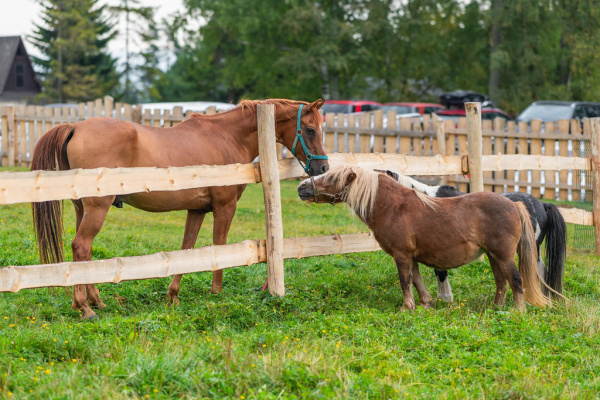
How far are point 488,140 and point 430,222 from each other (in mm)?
8671

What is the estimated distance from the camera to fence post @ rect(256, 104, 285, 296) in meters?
6.03

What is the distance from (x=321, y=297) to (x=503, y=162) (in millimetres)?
3115

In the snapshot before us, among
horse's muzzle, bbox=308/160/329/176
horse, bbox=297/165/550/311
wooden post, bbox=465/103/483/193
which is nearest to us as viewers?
horse, bbox=297/165/550/311

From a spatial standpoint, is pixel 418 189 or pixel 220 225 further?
pixel 418 189

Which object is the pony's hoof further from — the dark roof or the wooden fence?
the dark roof

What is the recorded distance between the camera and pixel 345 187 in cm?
602

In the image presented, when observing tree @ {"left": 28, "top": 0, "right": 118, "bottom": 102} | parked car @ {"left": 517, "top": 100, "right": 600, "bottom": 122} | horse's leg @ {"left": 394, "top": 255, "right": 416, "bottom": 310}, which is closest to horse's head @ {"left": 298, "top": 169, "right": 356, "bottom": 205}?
horse's leg @ {"left": 394, "top": 255, "right": 416, "bottom": 310}

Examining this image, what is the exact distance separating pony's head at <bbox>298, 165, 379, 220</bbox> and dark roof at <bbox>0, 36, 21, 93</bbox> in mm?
44555

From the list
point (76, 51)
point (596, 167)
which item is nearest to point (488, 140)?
point (596, 167)

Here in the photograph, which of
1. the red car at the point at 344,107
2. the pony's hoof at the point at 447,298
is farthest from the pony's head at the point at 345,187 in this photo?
the red car at the point at 344,107

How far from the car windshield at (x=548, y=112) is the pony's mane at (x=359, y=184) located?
16419 millimetres

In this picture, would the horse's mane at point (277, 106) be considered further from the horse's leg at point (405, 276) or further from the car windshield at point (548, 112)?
the car windshield at point (548, 112)

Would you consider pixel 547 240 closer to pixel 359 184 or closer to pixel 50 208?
pixel 359 184

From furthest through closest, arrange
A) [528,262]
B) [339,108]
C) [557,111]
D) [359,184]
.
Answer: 1. [339,108]
2. [557,111]
3. [528,262]
4. [359,184]
